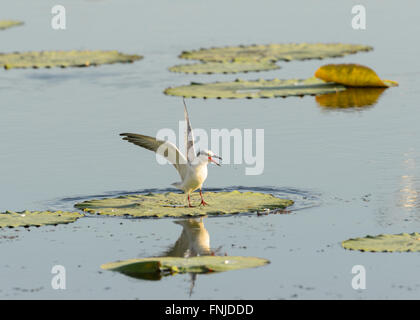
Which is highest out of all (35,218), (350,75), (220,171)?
(350,75)

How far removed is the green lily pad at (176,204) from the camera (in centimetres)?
1362

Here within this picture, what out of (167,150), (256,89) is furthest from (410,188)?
(256,89)

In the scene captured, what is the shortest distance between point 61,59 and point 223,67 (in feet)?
15.2

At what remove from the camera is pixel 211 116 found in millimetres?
20484

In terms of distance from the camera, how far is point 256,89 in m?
22.9

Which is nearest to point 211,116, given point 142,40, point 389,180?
point 389,180

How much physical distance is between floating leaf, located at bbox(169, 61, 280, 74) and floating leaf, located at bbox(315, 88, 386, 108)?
2828 mm


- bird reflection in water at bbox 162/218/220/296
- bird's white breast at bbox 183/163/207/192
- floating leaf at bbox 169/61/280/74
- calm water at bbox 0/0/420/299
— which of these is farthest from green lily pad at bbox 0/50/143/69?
bird reflection in water at bbox 162/218/220/296

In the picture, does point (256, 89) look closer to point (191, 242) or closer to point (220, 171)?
point (220, 171)

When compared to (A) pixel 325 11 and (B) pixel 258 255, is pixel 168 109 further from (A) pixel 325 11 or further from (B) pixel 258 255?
(A) pixel 325 11

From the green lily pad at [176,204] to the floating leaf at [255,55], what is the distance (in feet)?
37.0

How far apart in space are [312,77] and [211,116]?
14.1 ft

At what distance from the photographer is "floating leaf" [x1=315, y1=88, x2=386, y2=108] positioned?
856 inches

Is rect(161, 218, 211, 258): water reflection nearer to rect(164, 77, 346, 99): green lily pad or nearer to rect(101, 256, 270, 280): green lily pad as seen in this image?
rect(101, 256, 270, 280): green lily pad
